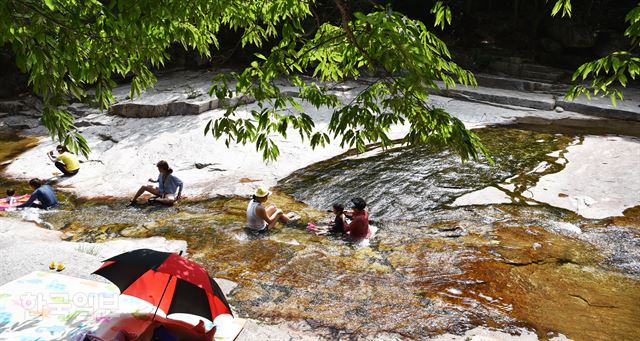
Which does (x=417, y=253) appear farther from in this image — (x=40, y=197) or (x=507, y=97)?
(x=507, y=97)

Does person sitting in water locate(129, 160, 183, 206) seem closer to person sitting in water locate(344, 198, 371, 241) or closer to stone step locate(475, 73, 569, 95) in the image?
person sitting in water locate(344, 198, 371, 241)

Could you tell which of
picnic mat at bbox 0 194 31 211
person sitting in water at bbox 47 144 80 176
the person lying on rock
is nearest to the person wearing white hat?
the person lying on rock

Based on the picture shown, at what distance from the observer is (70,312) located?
3846mm

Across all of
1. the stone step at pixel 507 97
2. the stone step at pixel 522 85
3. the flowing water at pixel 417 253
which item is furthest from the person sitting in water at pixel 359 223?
the stone step at pixel 522 85

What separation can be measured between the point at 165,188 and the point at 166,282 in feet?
17.7

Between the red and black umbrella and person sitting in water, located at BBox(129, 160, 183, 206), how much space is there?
5161 mm

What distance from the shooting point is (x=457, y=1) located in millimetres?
19859

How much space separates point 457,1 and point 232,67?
9994 mm

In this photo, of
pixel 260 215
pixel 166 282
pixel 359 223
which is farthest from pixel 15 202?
pixel 166 282

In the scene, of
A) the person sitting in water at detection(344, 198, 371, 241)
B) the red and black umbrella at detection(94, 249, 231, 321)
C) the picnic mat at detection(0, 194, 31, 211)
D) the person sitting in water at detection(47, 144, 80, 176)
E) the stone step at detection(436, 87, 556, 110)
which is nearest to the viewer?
the red and black umbrella at detection(94, 249, 231, 321)

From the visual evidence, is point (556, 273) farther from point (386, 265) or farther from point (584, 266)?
point (386, 265)

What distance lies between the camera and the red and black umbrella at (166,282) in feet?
11.7

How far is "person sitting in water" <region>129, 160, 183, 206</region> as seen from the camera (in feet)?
28.9

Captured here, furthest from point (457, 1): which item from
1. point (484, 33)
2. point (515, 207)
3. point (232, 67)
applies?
point (515, 207)
